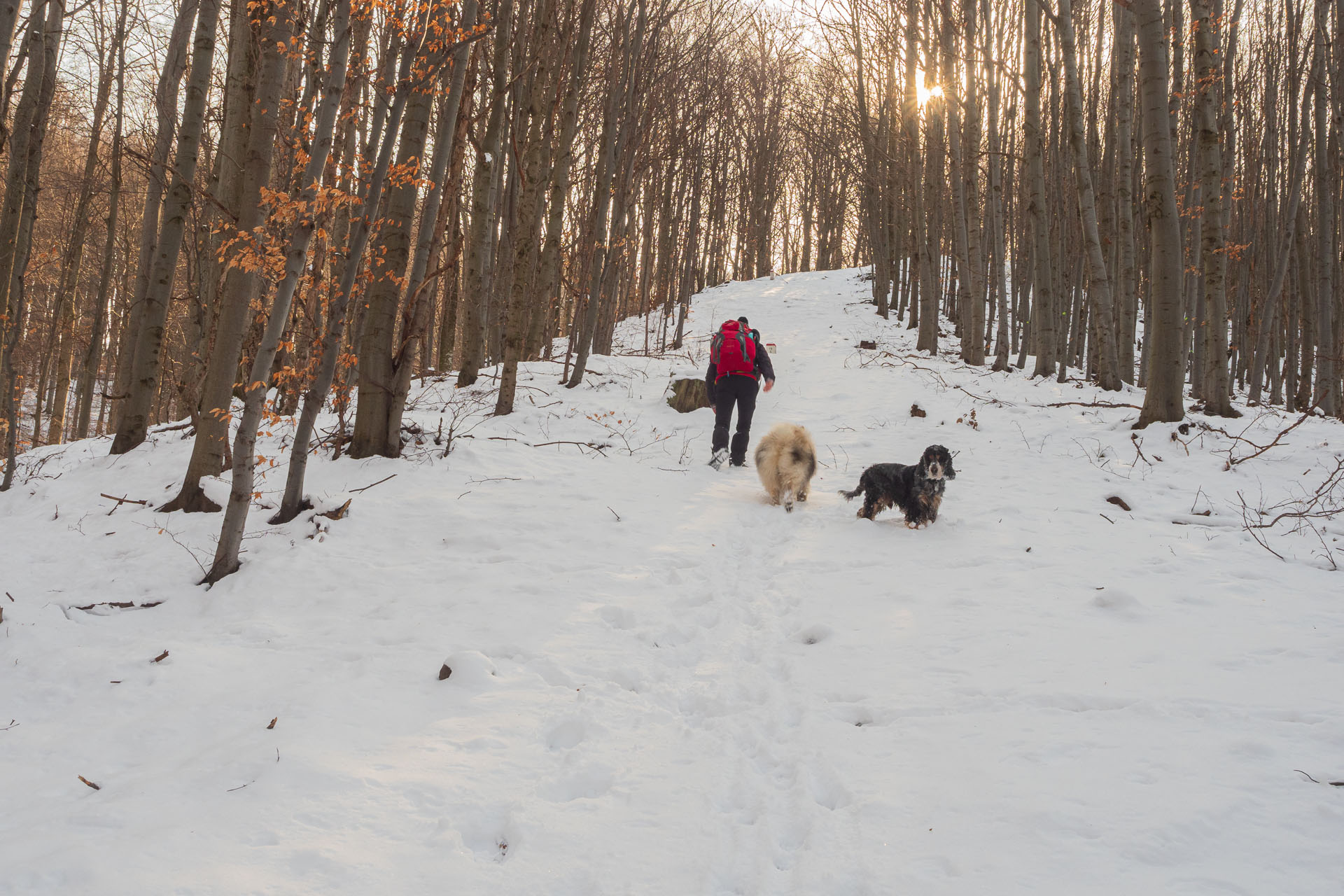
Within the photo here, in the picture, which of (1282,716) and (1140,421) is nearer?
(1282,716)

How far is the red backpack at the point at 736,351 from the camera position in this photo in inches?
336

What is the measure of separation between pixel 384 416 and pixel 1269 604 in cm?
760

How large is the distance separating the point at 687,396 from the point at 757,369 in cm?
386

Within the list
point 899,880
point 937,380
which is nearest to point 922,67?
point 937,380

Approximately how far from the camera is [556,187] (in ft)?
37.5

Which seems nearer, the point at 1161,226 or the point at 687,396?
the point at 1161,226

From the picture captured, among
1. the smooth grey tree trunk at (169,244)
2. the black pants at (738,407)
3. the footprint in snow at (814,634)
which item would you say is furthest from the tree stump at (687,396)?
the footprint in snow at (814,634)

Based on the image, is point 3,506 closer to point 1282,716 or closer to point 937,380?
point 1282,716

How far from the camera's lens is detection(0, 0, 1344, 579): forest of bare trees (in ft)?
18.2

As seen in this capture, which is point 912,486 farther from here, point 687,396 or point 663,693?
point 687,396

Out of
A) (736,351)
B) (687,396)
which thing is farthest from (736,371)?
(687,396)

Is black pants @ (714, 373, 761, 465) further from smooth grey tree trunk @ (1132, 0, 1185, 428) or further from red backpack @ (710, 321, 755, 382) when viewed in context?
smooth grey tree trunk @ (1132, 0, 1185, 428)

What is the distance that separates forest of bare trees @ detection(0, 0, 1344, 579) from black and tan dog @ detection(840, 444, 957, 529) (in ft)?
13.9

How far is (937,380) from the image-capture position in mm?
13945
